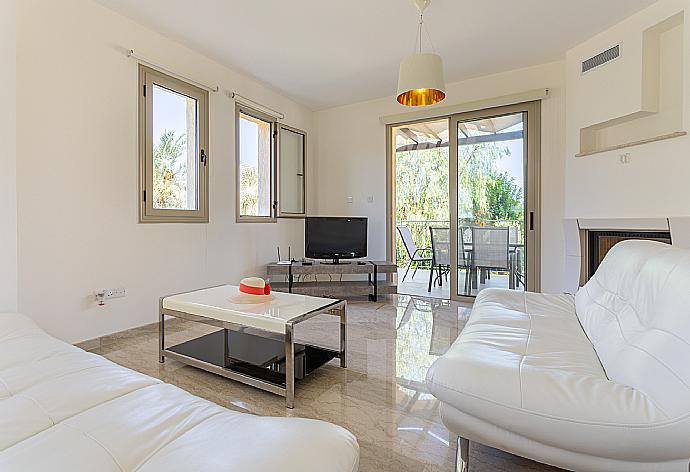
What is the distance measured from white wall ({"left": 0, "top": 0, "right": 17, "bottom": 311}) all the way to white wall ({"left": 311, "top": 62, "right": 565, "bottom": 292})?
3.66m

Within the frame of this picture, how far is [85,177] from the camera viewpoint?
2779 millimetres

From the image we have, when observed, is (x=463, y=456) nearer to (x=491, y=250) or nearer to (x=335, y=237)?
(x=491, y=250)

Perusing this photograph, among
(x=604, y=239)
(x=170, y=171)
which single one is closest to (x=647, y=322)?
(x=604, y=239)

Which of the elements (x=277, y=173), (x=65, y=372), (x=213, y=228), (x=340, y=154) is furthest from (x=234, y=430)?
(x=340, y=154)

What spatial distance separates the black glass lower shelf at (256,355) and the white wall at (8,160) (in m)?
1.02

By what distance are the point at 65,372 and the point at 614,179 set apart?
4.02 meters

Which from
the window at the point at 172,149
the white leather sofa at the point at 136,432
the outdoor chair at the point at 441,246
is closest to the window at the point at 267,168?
the window at the point at 172,149

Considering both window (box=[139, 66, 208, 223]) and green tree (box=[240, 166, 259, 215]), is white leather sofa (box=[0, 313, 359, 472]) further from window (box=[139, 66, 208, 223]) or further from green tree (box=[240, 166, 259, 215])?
green tree (box=[240, 166, 259, 215])

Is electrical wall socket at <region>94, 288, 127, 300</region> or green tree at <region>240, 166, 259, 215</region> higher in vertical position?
green tree at <region>240, 166, 259, 215</region>

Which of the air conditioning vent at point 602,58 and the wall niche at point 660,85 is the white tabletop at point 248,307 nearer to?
the wall niche at point 660,85

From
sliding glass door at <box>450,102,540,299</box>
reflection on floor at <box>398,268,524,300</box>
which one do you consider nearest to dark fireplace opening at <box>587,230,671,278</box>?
sliding glass door at <box>450,102,540,299</box>

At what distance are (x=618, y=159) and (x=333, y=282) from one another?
322 centimetres

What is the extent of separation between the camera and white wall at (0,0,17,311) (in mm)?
2152

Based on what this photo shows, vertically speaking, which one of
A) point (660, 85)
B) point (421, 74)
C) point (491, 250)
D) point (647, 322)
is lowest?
point (647, 322)
